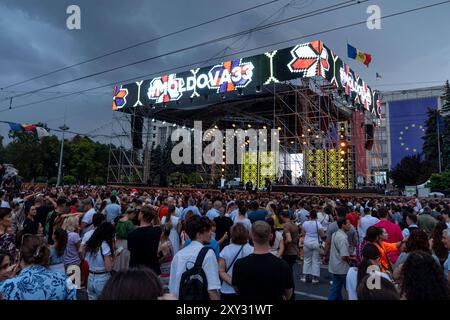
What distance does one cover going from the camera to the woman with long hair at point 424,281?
7.47 ft

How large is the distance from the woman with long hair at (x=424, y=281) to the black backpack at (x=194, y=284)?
69.2 inches

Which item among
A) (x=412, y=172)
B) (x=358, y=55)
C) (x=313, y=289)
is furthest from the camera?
(x=412, y=172)

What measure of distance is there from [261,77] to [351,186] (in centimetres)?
1437

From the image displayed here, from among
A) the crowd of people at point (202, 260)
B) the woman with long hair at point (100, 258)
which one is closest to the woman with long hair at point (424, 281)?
the crowd of people at point (202, 260)

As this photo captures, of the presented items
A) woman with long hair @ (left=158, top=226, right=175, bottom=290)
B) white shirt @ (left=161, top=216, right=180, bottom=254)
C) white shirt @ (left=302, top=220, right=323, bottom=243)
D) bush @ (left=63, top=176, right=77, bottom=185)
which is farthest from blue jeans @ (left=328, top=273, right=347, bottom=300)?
bush @ (left=63, top=176, right=77, bottom=185)

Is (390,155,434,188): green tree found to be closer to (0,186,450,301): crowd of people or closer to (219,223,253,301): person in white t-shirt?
(0,186,450,301): crowd of people

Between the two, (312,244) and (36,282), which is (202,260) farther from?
(312,244)

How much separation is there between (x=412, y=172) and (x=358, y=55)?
30.8 meters

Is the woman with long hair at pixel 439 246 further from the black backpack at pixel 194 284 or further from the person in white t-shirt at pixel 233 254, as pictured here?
the black backpack at pixel 194 284

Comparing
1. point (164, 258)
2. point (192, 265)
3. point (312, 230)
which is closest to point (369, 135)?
point (312, 230)

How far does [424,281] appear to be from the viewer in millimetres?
2318

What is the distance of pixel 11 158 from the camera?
52531 mm

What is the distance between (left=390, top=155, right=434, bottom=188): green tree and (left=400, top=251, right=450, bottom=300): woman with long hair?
51.5 meters
